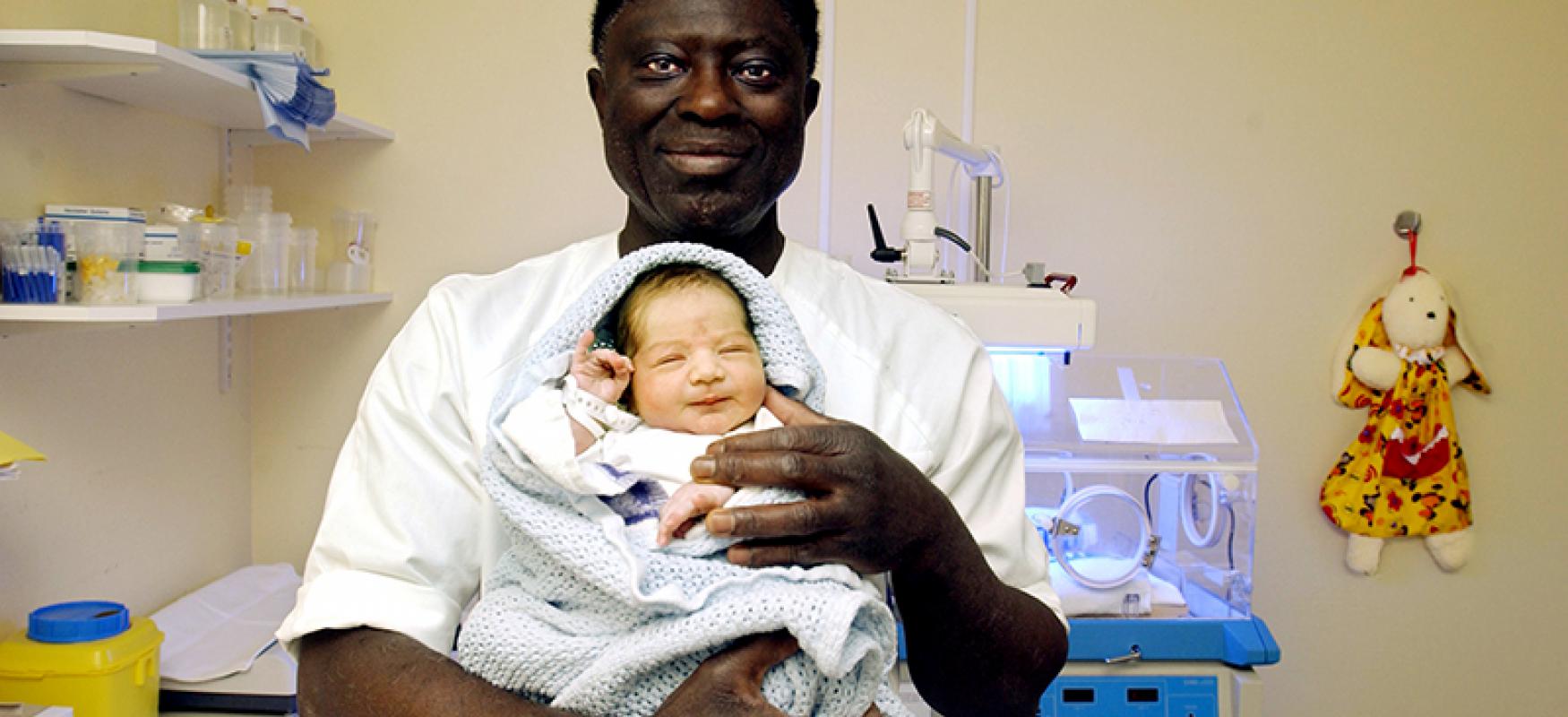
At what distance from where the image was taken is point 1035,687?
1.30 meters

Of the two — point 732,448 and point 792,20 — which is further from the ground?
point 792,20

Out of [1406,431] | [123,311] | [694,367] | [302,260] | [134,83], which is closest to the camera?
[694,367]

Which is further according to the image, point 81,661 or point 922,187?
point 922,187

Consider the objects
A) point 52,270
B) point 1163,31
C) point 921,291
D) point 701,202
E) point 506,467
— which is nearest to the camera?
point 506,467

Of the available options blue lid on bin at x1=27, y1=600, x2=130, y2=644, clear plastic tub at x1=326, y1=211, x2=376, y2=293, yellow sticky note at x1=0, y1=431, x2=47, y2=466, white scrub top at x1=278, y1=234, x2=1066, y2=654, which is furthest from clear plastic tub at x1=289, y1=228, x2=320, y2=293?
white scrub top at x1=278, y1=234, x2=1066, y2=654

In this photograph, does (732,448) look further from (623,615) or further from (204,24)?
(204,24)

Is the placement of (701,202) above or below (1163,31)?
below

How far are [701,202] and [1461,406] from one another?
2292 millimetres

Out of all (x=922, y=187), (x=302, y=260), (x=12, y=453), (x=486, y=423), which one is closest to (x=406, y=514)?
(x=486, y=423)

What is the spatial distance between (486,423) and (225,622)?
1.40m

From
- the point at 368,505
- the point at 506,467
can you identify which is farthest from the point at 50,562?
the point at 506,467

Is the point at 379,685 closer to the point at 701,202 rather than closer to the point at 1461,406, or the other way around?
the point at 701,202

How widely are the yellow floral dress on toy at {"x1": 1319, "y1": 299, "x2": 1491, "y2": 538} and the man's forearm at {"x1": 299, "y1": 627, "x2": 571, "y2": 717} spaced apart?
2.30 metres

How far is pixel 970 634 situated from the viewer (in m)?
1.22
